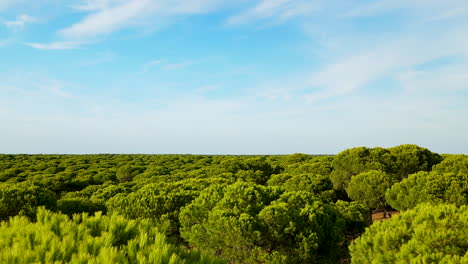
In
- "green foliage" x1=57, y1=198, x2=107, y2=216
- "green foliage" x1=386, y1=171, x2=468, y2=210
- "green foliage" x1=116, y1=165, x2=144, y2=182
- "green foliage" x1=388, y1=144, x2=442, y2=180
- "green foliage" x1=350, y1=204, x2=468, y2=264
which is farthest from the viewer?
"green foliage" x1=116, y1=165, x2=144, y2=182

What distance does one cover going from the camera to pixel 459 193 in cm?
1478

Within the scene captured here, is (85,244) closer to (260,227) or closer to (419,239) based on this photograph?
(260,227)

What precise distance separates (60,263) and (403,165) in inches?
1042

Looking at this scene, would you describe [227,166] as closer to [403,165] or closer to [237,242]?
[403,165]

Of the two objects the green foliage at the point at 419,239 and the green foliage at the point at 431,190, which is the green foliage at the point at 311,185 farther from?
the green foliage at the point at 419,239

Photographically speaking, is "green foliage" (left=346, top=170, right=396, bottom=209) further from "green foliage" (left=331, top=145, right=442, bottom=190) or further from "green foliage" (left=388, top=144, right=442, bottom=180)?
"green foliage" (left=388, top=144, right=442, bottom=180)

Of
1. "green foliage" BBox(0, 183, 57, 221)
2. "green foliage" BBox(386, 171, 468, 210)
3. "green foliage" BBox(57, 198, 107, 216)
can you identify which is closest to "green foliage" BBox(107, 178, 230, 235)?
"green foliage" BBox(57, 198, 107, 216)

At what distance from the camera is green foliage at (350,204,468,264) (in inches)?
287

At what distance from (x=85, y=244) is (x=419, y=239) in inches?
297

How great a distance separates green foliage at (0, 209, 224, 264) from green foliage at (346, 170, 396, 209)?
18.4m

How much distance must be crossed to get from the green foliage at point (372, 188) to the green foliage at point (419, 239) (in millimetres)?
11478

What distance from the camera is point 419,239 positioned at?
7648mm

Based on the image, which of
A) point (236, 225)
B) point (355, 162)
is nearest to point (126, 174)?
point (355, 162)

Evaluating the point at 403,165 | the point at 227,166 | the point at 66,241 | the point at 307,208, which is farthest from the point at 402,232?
the point at 227,166
